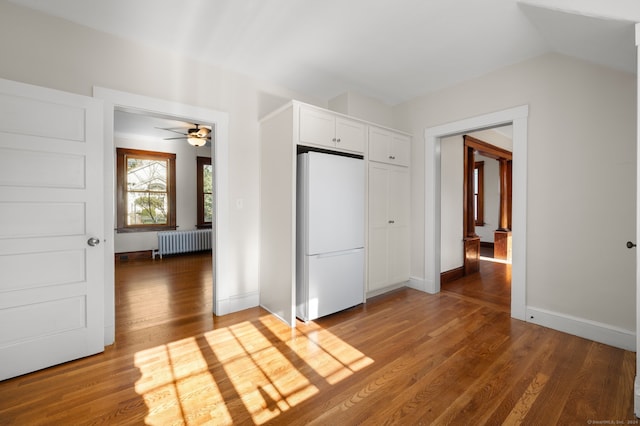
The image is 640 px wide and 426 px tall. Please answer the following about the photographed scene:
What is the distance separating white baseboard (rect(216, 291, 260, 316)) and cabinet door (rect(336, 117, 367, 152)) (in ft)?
6.46

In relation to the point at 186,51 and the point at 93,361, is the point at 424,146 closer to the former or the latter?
the point at 186,51

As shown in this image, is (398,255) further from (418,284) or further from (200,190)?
(200,190)

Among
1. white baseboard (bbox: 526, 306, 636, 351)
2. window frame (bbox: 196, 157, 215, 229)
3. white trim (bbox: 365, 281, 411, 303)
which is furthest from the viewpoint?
window frame (bbox: 196, 157, 215, 229)

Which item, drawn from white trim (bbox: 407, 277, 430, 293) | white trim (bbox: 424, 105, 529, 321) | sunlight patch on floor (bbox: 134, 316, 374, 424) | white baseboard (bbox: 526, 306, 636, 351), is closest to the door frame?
sunlight patch on floor (bbox: 134, 316, 374, 424)

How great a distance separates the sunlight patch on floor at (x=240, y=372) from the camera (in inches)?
64.5

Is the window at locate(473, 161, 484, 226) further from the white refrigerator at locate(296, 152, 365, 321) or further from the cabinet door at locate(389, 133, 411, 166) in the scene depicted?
the white refrigerator at locate(296, 152, 365, 321)

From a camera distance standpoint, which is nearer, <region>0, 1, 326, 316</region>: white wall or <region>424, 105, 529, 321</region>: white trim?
<region>0, 1, 326, 316</region>: white wall

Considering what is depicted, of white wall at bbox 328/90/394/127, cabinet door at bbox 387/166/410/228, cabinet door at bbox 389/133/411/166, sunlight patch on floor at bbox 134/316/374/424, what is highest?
white wall at bbox 328/90/394/127

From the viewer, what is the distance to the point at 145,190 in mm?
6352

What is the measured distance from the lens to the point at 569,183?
2.65 m

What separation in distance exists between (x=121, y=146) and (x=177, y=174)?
121 cm

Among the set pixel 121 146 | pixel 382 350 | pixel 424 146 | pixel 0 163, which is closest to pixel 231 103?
pixel 0 163

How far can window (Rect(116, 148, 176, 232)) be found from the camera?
6.06 metres

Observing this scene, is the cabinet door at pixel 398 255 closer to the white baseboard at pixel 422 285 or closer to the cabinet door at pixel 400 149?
the white baseboard at pixel 422 285
